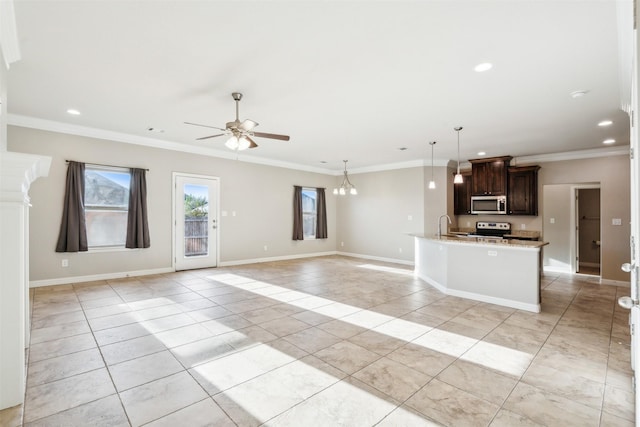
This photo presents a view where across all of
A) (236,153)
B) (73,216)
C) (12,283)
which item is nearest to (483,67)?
(12,283)

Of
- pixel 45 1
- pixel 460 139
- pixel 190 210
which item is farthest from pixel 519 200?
pixel 45 1

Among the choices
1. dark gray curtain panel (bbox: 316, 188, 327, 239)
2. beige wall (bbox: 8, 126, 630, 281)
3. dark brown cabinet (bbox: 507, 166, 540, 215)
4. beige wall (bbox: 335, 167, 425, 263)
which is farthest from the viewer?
dark gray curtain panel (bbox: 316, 188, 327, 239)

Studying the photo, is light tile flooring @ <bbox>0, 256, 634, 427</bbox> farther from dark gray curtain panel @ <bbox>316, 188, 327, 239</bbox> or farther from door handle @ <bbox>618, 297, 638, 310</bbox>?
dark gray curtain panel @ <bbox>316, 188, 327, 239</bbox>

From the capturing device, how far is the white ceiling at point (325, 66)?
226 centimetres

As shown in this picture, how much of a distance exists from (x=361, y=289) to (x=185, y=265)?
3.91 metres

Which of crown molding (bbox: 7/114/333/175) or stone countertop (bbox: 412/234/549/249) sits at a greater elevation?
crown molding (bbox: 7/114/333/175)

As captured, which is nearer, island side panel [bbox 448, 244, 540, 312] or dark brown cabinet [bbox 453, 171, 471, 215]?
island side panel [bbox 448, 244, 540, 312]

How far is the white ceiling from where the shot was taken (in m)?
2.26

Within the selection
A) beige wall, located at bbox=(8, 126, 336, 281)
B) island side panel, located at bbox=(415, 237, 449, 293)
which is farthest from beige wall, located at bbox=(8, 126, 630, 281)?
island side panel, located at bbox=(415, 237, 449, 293)

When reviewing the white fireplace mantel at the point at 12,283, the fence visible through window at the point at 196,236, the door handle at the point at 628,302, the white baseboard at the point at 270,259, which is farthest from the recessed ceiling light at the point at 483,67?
the white baseboard at the point at 270,259

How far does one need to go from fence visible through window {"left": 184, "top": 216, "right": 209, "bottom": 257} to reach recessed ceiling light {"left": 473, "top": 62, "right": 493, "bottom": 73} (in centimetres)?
595

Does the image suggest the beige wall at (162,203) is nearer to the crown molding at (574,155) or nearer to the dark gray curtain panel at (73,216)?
the dark gray curtain panel at (73,216)

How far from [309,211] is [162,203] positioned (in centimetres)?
420

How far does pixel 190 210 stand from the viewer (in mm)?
6723
